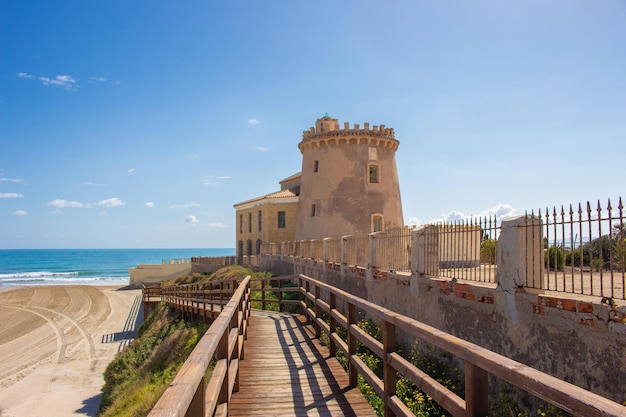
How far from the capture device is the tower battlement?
27984 mm

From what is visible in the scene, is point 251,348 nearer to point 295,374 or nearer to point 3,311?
point 295,374

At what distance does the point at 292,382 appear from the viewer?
636 centimetres

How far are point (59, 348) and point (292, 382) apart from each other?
2394 centimetres

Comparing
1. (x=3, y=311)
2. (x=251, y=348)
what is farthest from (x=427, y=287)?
(x=3, y=311)

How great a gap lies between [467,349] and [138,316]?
35199mm

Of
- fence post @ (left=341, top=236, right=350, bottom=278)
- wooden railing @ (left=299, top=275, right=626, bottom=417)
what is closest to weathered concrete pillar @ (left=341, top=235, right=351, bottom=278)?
fence post @ (left=341, top=236, right=350, bottom=278)

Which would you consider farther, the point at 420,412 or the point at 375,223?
the point at 375,223

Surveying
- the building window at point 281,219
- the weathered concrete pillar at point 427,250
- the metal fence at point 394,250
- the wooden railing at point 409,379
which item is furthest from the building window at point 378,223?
the wooden railing at point 409,379

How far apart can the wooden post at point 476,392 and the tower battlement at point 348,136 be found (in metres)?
25.5

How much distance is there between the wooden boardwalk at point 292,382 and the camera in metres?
5.31

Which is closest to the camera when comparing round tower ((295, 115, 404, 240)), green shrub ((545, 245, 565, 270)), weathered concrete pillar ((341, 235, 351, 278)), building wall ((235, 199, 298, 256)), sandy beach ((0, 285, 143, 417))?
green shrub ((545, 245, 565, 270))

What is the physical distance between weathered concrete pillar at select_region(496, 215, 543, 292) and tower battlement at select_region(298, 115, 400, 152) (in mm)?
21767

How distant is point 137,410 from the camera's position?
36.5ft

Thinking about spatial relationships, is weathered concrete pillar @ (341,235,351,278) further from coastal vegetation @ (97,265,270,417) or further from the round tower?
the round tower
